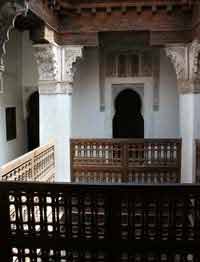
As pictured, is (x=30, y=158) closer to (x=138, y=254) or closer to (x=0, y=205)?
(x=0, y=205)

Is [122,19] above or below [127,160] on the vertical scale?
above

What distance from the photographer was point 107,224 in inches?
84.6

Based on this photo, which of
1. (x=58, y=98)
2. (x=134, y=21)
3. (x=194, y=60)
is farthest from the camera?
(x=58, y=98)

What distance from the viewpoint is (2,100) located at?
6.34 meters

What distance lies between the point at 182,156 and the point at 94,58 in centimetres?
287

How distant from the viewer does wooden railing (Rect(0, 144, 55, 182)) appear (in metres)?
3.50

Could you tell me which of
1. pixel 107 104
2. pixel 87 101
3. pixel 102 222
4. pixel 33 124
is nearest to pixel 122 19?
pixel 107 104

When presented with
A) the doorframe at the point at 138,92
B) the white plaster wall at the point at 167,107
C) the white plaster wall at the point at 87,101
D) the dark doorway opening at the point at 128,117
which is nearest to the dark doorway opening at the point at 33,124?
the white plaster wall at the point at 87,101

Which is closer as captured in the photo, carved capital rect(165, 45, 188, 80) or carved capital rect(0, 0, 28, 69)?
carved capital rect(0, 0, 28, 69)

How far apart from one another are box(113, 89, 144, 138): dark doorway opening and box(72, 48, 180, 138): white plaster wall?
39cm

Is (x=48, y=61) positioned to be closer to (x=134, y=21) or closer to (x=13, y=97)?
(x=134, y=21)

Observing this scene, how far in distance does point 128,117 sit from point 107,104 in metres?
0.81

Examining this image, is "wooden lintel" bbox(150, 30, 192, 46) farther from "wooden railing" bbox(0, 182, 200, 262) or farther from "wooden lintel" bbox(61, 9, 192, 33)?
"wooden railing" bbox(0, 182, 200, 262)

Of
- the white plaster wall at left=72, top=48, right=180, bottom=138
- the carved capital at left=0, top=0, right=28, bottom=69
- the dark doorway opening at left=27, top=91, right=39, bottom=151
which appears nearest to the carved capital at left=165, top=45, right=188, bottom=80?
the white plaster wall at left=72, top=48, right=180, bottom=138
